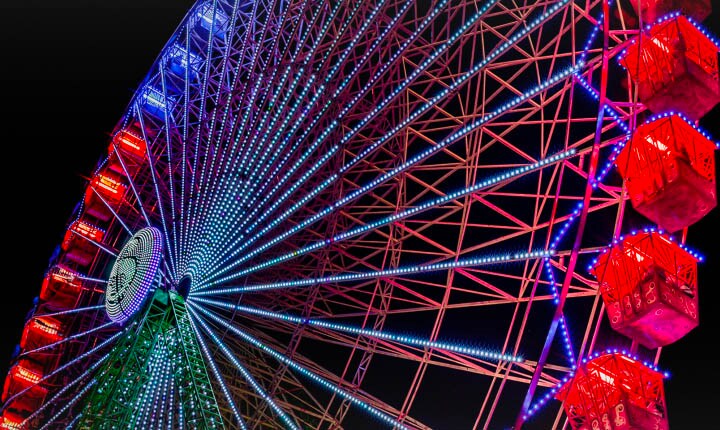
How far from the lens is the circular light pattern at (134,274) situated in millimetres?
17016

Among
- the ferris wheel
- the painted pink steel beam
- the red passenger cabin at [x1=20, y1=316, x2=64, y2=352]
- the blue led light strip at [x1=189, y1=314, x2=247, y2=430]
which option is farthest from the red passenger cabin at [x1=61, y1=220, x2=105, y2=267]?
the painted pink steel beam

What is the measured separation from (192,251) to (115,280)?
252 cm

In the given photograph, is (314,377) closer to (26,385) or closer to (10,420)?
(26,385)

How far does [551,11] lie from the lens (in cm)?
1188

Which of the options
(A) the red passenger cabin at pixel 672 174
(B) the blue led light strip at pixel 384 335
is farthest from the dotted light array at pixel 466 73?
(A) the red passenger cabin at pixel 672 174

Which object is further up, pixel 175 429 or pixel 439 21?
pixel 439 21

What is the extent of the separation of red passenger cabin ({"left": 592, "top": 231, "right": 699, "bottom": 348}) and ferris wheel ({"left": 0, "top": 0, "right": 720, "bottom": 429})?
27 millimetres

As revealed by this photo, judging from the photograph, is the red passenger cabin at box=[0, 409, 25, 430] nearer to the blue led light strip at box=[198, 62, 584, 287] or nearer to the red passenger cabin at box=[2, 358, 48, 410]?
the red passenger cabin at box=[2, 358, 48, 410]

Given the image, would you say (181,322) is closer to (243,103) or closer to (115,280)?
(115,280)

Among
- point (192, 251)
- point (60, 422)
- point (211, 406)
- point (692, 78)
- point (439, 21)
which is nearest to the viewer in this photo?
point (692, 78)

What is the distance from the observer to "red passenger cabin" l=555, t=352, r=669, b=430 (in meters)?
9.95

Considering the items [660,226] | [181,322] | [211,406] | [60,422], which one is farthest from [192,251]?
[660,226]

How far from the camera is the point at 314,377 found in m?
15.7

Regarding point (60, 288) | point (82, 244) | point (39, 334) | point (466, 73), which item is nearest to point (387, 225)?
point (466, 73)
